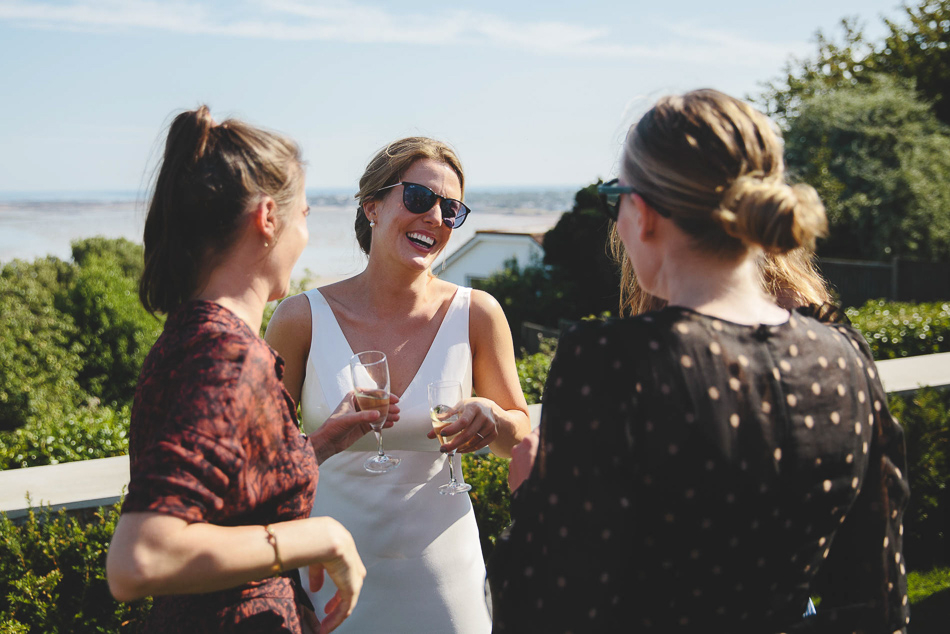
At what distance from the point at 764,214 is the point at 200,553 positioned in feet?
4.57

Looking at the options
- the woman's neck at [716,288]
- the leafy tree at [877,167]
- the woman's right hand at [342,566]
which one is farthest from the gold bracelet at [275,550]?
the leafy tree at [877,167]

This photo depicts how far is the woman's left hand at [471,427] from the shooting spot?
2553 mm

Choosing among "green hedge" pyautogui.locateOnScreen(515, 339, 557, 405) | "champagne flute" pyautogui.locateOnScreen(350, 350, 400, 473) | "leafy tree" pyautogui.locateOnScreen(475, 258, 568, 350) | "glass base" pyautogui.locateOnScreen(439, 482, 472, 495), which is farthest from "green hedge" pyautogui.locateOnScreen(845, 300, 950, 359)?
"leafy tree" pyautogui.locateOnScreen(475, 258, 568, 350)

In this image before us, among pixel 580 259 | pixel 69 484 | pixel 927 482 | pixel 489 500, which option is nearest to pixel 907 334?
pixel 927 482

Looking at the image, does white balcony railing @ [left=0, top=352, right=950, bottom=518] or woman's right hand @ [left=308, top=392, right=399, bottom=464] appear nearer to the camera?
woman's right hand @ [left=308, top=392, right=399, bottom=464]

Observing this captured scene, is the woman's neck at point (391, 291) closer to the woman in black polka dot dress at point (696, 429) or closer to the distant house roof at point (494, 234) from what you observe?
the woman in black polka dot dress at point (696, 429)

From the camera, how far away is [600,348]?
1472 millimetres

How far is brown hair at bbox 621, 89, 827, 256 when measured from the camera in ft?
4.88

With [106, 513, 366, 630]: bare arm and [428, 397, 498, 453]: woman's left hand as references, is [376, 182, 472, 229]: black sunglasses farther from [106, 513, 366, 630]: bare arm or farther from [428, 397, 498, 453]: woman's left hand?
[106, 513, 366, 630]: bare arm

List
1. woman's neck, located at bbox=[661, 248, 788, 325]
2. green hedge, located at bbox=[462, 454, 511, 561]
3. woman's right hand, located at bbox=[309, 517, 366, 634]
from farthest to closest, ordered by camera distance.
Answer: green hedge, located at bbox=[462, 454, 511, 561] → woman's right hand, located at bbox=[309, 517, 366, 634] → woman's neck, located at bbox=[661, 248, 788, 325]

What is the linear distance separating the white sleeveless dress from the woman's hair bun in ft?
5.53

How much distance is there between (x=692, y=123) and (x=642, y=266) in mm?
345

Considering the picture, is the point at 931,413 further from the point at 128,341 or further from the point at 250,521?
the point at 128,341

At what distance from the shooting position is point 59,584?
346cm
